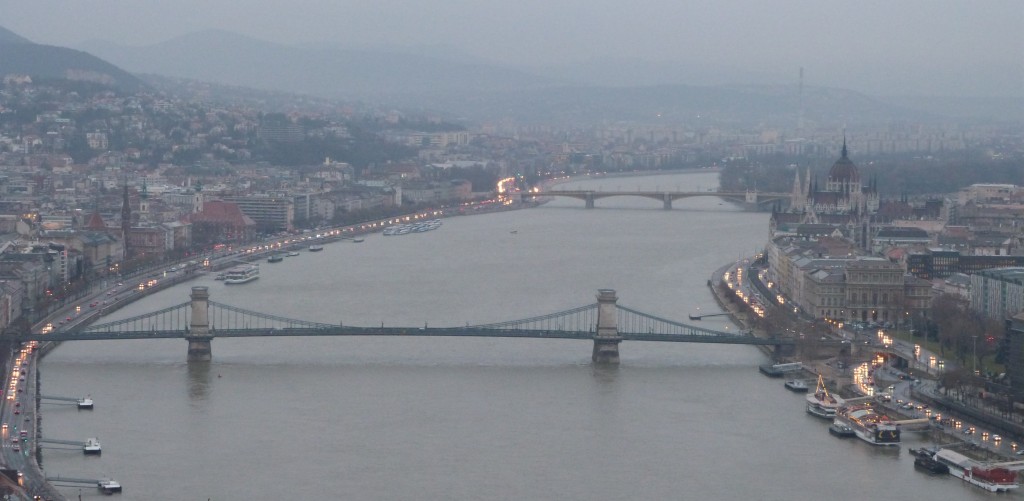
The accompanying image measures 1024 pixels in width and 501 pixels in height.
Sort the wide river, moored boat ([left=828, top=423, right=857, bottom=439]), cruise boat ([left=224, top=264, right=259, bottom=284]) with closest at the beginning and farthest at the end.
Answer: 1. the wide river
2. moored boat ([left=828, top=423, right=857, bottom=439])
3. cruise boat ([left=224, top=264, right=259, bottom=284])

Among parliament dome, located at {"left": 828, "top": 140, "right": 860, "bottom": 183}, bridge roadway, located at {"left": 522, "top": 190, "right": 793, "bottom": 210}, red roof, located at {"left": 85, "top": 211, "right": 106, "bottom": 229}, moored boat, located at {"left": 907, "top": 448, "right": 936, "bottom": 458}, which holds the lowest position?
moored boat, located at {"left": 907, "top": 448, "right": 936, "bottom": 458}

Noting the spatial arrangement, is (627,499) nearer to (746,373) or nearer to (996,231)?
(746,373)

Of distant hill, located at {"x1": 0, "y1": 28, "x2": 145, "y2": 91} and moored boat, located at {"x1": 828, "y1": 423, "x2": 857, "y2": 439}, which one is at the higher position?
distant hill, located at {"x1": 0, "y1": 28, "x2": 145, "y2": 91}

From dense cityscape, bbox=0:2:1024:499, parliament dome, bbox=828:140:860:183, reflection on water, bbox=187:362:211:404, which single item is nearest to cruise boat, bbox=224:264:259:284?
dense cityscape, bbox=0:2:1024:499

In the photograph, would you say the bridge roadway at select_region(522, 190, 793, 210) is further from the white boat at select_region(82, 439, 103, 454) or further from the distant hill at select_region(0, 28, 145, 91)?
the white boat at select_region(82, 439, 103, 454)

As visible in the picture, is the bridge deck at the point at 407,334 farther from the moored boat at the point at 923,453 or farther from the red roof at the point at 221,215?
the red roof at the point at 221,215

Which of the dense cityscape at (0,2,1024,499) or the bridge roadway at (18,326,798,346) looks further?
the bridge roadway at (18,326,798,346)

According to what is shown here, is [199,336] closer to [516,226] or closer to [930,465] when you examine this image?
[930,465]

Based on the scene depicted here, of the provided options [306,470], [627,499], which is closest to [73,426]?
[306,470]

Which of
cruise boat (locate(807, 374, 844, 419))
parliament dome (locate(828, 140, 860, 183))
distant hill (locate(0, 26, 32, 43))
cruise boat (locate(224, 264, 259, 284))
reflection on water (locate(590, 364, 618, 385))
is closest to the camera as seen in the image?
cruise boat (locate(807, 374, 844, 419))
